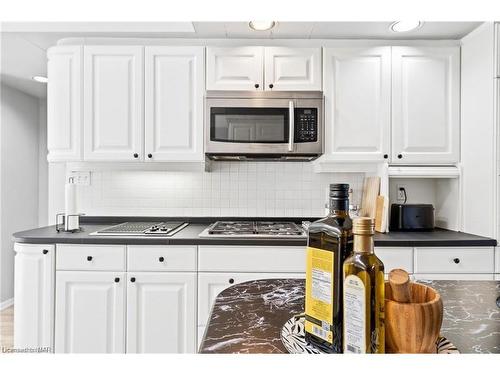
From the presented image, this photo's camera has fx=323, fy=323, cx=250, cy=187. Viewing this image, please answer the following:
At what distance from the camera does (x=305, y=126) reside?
81.4 inches

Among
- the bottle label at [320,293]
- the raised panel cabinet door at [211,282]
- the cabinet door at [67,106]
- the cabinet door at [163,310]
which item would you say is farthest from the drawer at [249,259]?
the bottle label at [320,293]

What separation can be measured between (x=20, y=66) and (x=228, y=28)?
190 cm

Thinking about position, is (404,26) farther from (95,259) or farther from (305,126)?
(95,259)

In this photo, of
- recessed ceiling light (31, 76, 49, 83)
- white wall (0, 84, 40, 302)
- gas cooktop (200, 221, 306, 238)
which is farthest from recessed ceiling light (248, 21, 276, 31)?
white wall (0, 84, 40, 302)

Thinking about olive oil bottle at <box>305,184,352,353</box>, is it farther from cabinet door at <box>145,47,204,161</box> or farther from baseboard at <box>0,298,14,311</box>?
baseboard at <box>0,298,14,311</box>

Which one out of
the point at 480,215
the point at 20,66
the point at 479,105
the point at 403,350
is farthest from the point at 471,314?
the point at 20,66

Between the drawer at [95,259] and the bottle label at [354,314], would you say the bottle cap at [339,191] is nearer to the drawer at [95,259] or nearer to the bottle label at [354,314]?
the bottle label at [354,314]

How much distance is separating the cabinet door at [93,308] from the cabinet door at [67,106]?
2.63 ft

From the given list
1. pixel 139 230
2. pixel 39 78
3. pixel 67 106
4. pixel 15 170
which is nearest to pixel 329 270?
pixel 139 230

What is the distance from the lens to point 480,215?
1957 mm

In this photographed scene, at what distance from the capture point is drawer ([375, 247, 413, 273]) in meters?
Answer: 1.84

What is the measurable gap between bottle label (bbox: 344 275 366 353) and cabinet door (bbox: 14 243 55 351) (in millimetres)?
1863

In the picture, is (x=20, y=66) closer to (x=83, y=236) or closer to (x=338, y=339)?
(x=83, y=236)

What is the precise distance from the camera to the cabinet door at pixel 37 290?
5.99 feet
